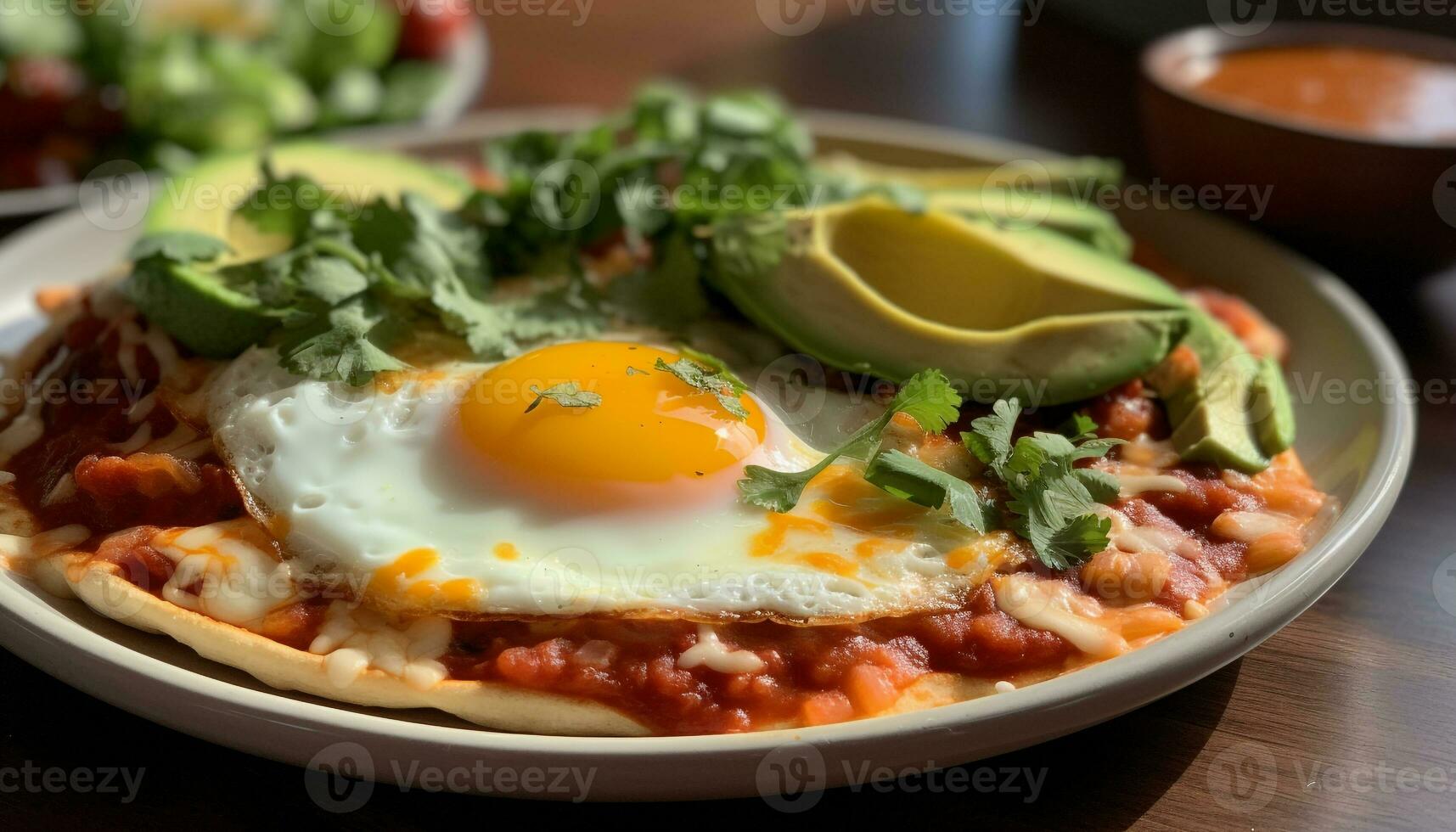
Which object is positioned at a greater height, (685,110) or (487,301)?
(685,110)

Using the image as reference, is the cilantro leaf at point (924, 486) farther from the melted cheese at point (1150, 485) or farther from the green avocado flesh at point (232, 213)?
the green avocado flesh at point (232, 213)

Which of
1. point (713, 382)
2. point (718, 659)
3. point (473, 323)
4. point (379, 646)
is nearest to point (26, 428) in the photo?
point (473, 323)

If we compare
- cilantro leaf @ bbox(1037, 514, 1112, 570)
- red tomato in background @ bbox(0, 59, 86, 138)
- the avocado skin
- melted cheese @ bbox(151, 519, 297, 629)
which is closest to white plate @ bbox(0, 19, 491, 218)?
red tomato in background @ bbox(0, 59, 86, 138)

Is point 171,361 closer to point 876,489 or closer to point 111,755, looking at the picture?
point 111,755

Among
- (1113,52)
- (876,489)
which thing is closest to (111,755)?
(876,489)

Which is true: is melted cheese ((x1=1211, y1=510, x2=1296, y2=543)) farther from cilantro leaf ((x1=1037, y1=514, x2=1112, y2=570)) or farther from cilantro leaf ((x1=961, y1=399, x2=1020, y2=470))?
cilantro leaf ((x1=961, y1=399, x2=1020, y2=470))

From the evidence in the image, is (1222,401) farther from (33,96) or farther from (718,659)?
(33,96)
